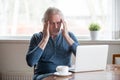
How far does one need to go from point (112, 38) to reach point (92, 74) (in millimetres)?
1430

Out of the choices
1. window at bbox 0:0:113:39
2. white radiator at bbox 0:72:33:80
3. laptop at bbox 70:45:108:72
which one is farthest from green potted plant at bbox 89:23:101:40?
laptop at bbox 70:45:108:72

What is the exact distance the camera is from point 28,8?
357 centimetres

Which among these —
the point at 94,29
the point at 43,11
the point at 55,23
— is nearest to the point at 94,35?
the point at 94,29

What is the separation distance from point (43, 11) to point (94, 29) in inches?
31.3

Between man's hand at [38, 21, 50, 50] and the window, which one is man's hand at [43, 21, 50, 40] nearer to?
man's hand at [38, 21, 50, 50]

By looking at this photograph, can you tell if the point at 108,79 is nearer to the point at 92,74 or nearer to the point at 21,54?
the point at 92,74

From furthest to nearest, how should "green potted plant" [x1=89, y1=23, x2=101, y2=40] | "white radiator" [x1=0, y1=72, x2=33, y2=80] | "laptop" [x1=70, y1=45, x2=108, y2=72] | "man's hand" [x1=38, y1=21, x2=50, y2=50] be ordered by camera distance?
"white radiator" [x1=0, y1=72, x2=33, y2=80] < "green potted plant" [x1=89, y1=23, x2=101, y2=40] < "man's hand" [x1=38, y1=21, x2=50, y2=50] < "laptop" [x1=70, y1=45, x2=108, y2=72]

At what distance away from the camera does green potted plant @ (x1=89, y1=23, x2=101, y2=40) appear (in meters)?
3.26

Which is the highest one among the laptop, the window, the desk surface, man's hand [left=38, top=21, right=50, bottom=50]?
the window

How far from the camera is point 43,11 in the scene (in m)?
3.55

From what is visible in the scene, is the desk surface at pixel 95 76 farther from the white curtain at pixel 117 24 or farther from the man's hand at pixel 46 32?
the white curtain at pixel 117 24

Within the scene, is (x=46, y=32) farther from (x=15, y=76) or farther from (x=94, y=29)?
(x=15, y=76)

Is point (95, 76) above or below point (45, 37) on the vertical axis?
below

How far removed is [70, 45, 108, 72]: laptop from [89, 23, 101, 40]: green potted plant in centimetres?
117
